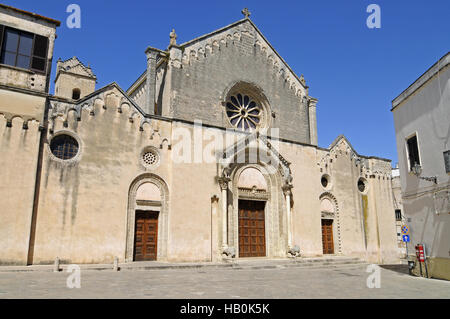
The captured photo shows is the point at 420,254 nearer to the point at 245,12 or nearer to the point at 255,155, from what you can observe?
the point at 255,155

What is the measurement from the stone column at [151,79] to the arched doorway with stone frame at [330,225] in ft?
40.9

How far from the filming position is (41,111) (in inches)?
646

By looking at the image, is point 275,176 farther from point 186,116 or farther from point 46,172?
point 46,172

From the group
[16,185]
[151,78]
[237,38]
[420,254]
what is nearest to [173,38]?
[151,78]

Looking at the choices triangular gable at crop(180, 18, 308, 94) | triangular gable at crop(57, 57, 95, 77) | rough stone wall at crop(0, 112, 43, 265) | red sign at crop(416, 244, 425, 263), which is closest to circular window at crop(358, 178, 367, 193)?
triangular gable at crop(180, 18, 308, 94)

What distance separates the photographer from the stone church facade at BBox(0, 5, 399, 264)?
16.0 meters

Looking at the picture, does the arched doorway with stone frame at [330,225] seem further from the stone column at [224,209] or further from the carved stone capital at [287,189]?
the stone column at [224,209]

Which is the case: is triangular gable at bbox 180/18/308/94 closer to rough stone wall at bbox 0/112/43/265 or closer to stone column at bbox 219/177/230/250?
stone column at bbox 219/177/230/250

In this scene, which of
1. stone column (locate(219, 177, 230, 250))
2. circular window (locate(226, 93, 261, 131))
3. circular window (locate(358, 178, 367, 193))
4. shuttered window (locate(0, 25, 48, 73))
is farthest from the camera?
circular window (locate(358, 178, 367, 193))

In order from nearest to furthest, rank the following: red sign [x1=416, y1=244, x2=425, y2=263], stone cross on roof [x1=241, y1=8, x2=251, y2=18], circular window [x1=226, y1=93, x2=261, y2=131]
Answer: red sign [x1=416, y1=244, x2=425, y2=263] → circular window [x1=226, y1=93, x2=261, y2=131] → stone cross on roof [x1=241, y1=8, x2=251, y2=18]

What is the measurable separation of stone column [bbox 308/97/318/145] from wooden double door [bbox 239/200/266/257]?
21.9 ft

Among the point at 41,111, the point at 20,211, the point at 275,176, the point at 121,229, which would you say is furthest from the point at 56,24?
the point at 275,176

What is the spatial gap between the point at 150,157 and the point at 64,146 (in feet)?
13.8
